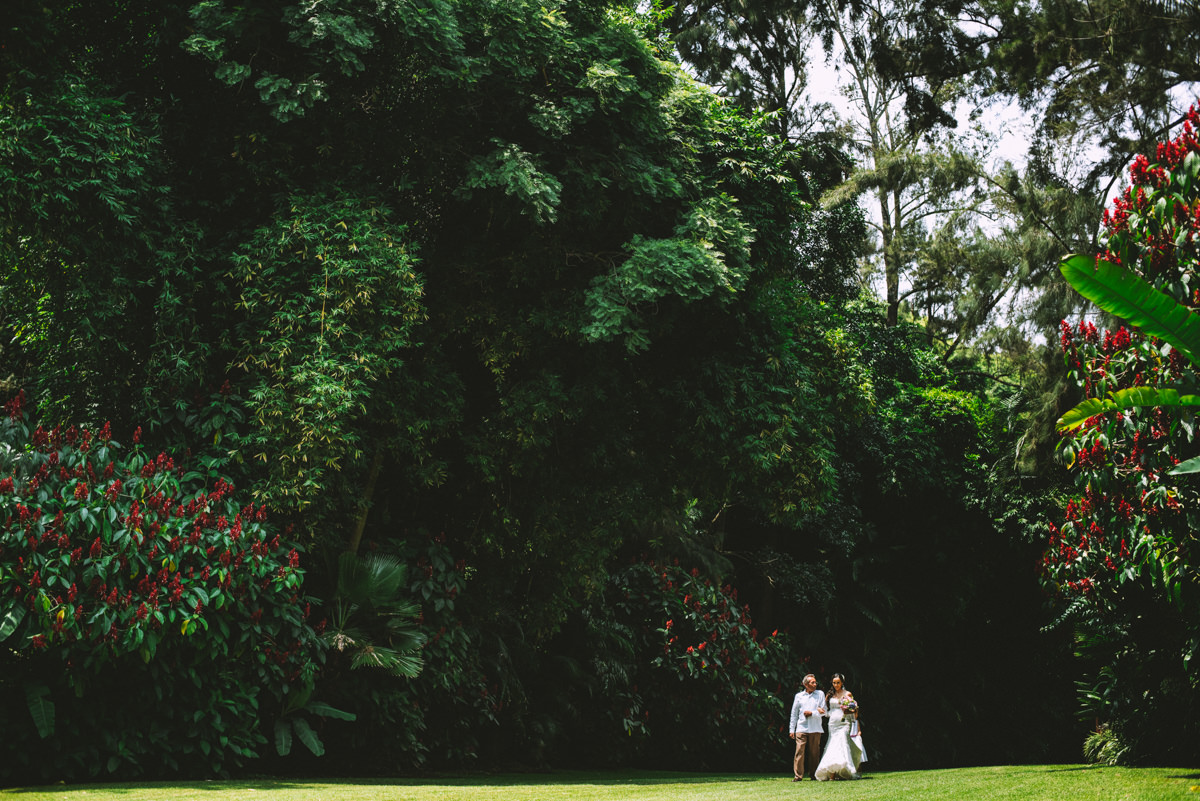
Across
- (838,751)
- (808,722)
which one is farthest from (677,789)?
(808,722)

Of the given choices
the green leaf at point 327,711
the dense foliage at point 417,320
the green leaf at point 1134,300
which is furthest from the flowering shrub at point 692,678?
the green leaf at point 1134,300

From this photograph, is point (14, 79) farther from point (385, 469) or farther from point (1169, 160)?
point (1169, 160)

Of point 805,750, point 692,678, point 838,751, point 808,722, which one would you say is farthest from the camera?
point 692,678

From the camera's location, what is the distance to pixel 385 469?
13719 mm

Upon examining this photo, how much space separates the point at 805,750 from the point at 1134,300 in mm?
9822

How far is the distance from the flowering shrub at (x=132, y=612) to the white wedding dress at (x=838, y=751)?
22.5ft

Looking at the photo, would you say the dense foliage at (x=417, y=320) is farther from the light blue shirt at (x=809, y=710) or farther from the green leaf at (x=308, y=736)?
the light blue shirt at (x=809, y=710)

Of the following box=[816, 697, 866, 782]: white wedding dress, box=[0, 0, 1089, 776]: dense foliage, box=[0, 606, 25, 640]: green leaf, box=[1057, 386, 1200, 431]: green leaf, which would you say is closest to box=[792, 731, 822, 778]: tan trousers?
box=[816, 697, 866, 782]: white wedding dress

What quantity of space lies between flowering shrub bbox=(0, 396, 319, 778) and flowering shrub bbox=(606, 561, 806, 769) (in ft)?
24.3

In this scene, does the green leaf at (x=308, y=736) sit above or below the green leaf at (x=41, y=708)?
below

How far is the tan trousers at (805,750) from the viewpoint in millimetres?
14148

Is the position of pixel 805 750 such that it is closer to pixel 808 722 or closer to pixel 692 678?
pixel 808 722

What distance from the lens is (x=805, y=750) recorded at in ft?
47.6

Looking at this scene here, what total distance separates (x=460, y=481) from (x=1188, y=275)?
889 centimetres
